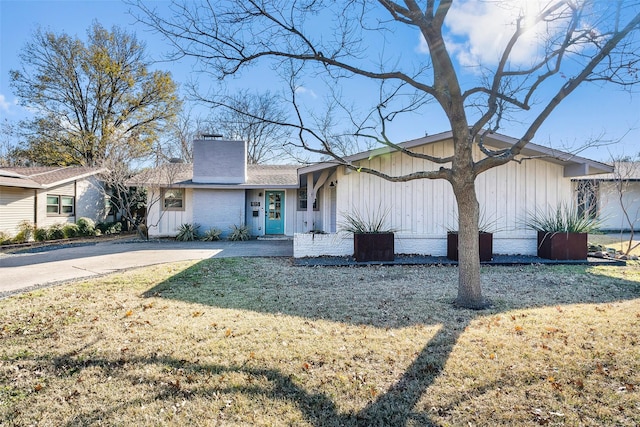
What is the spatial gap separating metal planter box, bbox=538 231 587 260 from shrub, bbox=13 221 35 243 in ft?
61.9

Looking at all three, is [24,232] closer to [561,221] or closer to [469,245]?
[469,245]

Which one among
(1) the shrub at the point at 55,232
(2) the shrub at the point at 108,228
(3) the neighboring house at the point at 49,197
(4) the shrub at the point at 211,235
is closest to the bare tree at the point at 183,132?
(3) the neighboring house at the point at 49,197

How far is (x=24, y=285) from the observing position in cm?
641

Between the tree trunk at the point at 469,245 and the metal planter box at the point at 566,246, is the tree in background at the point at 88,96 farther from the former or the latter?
the metal planter box at the point at 566,246

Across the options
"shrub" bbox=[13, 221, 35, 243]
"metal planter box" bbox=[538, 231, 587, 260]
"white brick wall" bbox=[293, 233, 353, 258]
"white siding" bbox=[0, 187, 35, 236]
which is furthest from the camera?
"shrub" bbox=[13, 221, 35, 243]

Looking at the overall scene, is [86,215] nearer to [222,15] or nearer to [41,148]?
[41,148]

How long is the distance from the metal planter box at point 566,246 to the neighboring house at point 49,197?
1853 cm

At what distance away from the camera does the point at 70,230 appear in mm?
15289

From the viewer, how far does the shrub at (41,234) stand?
14.2 m

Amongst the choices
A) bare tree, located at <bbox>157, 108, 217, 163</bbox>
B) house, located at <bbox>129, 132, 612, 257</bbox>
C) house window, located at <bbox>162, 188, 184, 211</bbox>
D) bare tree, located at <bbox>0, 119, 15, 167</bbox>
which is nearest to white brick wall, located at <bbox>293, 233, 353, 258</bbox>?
house, located at <bbox>129, 132, 612, 257</bbox>

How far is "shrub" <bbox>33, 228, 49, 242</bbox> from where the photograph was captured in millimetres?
14180

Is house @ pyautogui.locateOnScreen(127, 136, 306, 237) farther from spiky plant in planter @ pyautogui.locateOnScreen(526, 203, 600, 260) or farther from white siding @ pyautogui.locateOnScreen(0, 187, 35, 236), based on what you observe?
spiky plant in planter @ pyautogui.locateOnScreen(526, 203, 600, 260)

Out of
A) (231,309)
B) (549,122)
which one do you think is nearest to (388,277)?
(231,309)

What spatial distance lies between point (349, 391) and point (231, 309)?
2.63 meters
